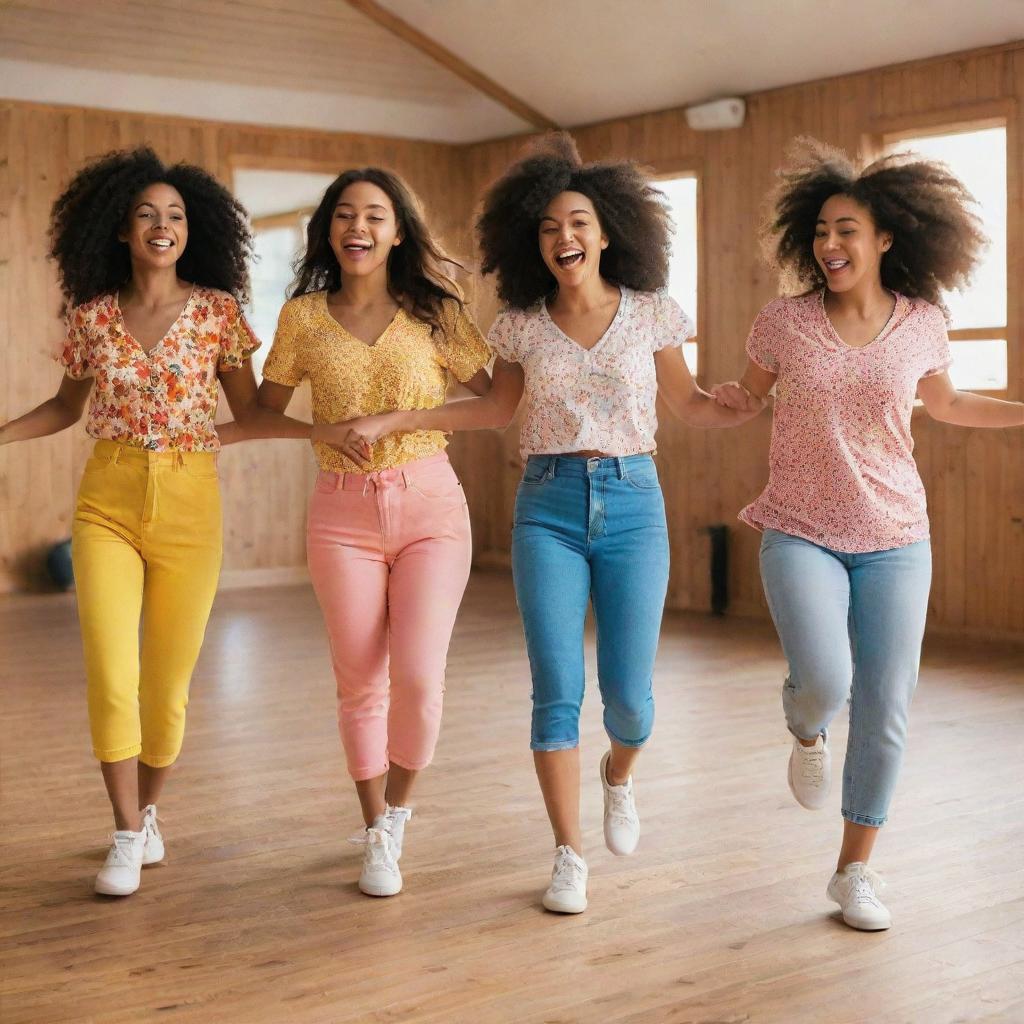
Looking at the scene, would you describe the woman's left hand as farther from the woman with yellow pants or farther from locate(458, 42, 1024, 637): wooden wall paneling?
locate(458, 42, 1024, 637): wooden wall paneling

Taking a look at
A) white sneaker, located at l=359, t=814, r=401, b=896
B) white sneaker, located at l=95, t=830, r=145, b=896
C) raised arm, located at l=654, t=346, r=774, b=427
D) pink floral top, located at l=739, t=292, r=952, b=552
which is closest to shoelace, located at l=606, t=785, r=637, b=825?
white sneaker, located at l=359, t=814, r=401, b=896

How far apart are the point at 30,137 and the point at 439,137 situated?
260 centimetres

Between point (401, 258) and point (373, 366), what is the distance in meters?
0.29

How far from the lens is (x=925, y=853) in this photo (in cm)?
365

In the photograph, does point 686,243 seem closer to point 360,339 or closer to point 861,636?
point 360,339

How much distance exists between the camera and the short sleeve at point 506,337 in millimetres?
3338

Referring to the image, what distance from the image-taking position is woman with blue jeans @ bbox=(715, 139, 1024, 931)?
3.08 metres

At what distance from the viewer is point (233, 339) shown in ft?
11.5

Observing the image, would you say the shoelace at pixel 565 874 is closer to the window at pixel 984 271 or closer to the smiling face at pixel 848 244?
the smiling face at pixel 848 244

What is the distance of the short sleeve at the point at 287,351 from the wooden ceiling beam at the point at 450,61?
5.15 m

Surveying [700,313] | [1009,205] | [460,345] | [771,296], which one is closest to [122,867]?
[460,345]

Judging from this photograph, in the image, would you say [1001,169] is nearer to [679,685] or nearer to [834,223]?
[679,685]

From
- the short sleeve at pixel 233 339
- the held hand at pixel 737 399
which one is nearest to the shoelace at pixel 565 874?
the held hand at pixel 737 399

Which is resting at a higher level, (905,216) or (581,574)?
(905,216)
